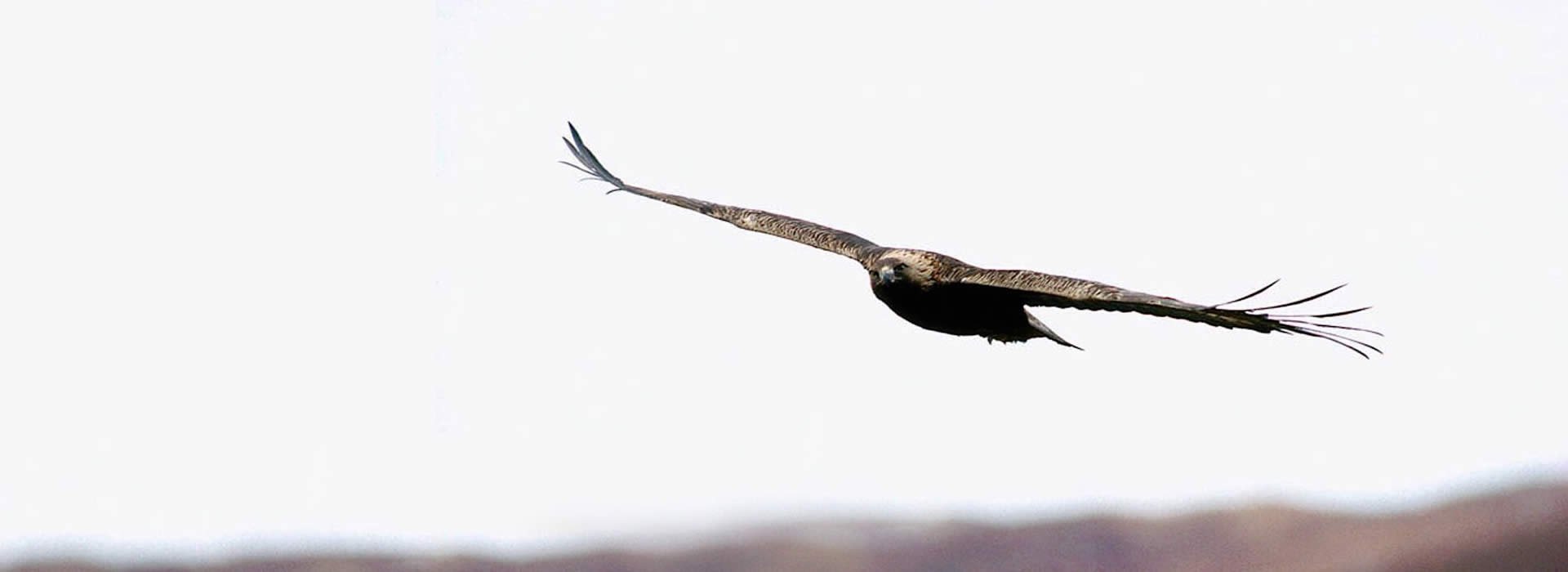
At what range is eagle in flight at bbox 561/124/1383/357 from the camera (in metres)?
13.9

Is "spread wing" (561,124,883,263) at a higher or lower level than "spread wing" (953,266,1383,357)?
higher

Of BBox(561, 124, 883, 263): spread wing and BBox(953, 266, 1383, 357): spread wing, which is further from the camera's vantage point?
A: BBox(561, 124, 883, 263): spread wing

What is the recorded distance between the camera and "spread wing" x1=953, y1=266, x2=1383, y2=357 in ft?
44.4

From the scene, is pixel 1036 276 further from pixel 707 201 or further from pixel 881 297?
pixel 707 201

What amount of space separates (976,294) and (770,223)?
3077 millimetres

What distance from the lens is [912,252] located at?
16578 millimetres

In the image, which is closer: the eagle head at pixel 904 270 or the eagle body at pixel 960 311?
the eagle body at pixel 960 311

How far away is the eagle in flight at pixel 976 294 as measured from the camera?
13875mm

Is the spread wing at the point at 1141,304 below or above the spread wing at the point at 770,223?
below

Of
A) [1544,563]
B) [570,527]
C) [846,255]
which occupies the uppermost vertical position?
[846,255]

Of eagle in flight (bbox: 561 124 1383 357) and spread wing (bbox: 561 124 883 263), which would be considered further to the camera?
spread wing (bbox: 561 124 883 263)

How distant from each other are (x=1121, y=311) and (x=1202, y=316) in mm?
664

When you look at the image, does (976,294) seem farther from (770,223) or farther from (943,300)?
(770,223)

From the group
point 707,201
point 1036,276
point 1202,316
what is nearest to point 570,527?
point 707,201
